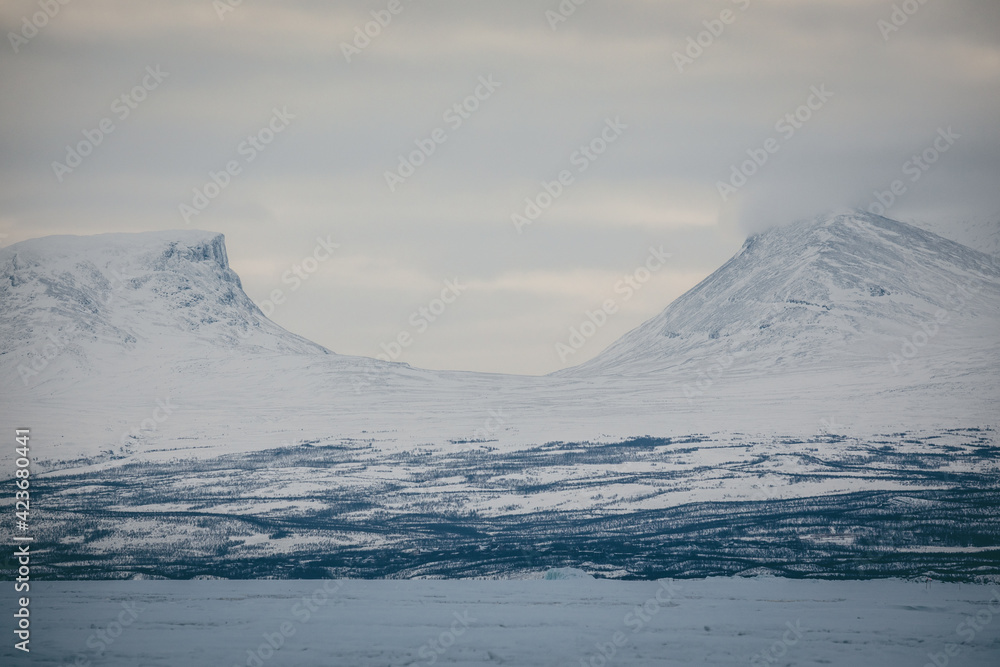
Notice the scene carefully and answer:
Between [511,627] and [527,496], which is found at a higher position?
[527,496]

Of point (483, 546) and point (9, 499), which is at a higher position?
point (9, 499)

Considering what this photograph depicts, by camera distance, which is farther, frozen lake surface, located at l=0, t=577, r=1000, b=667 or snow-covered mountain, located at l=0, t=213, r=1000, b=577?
snow-covered mountain, located at l=0, t=213, r=1000, b=577

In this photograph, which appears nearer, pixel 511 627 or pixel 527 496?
pixel 511 627

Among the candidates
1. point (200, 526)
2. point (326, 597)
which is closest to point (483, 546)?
point (200, 526)

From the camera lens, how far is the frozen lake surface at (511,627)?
6278 centimetres

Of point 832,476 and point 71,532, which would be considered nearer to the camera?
point 71,532

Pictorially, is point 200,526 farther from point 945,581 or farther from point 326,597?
point 945,581

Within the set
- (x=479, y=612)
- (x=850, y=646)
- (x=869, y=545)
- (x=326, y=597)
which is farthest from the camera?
(x=869, y=545)

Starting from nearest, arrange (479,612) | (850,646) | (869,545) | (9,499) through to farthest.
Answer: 1. (850,646)
2. (479,612)
3. (869,545)
4. (9,499)

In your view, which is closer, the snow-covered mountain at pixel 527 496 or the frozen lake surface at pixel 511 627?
the frozen lake surface at pixel 511 627

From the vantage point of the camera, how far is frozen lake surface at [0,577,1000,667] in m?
62.8

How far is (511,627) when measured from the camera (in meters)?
77.4

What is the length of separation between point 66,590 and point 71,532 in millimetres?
42163

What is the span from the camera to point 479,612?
8931 cm
